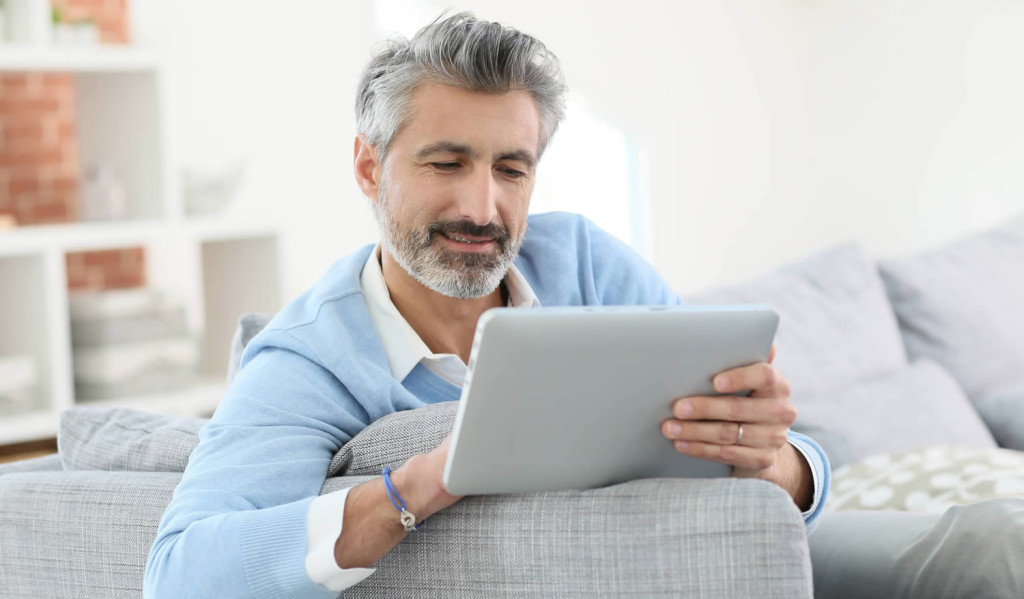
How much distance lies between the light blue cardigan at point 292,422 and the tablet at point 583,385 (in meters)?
0.24

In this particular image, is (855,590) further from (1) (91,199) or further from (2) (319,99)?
(2) (319,99)

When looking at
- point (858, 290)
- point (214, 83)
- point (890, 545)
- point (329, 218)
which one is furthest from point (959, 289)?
point (214, 83)

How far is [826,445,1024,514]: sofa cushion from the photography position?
5.96 feet

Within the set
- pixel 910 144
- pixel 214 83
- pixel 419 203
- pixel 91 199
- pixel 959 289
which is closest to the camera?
pixel 419 203

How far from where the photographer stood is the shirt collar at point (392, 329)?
1.48 metres

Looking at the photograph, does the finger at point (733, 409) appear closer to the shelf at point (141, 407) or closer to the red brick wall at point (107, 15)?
the shelf at point (141, 407)

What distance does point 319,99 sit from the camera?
4137mm

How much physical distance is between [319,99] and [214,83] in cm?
39

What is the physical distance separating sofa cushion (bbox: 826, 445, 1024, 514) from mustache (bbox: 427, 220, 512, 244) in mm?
833

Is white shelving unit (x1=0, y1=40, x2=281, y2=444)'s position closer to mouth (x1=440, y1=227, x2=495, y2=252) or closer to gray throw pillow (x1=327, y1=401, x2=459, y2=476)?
mouth (x1=440, y1=227, x2=495, y2=252)

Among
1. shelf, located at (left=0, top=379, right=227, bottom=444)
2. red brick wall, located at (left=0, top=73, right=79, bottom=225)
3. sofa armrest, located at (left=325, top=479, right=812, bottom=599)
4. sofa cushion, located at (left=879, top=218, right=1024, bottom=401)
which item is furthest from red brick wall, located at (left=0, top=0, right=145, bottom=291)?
sofa armrest, located at (left=325, top=479, right=812, bottom=599)

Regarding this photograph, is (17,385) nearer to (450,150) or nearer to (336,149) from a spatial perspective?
(336,149)

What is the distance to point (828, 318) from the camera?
103 inches

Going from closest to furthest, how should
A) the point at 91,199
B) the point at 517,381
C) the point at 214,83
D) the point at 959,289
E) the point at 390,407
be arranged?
the point at 517,381
the point at 390,407
the point at 959,289
the point at 91,199
the point at 214,83
